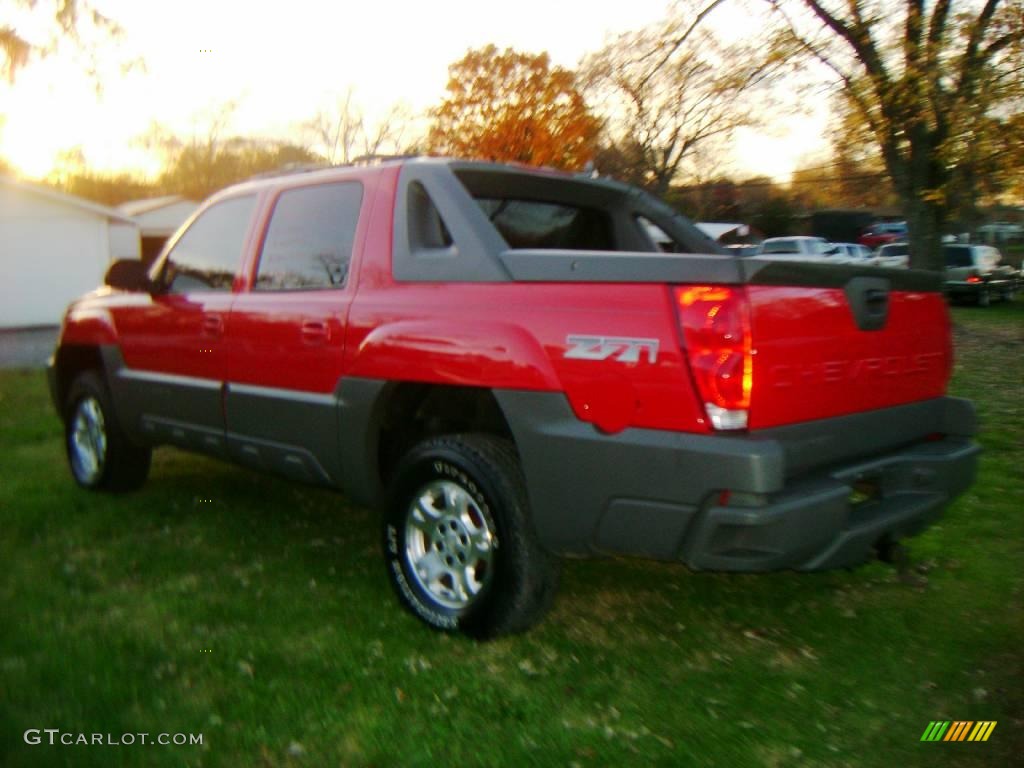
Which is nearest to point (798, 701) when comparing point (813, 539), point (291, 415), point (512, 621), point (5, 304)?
point (813, 539)

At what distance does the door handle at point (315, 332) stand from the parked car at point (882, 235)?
4739cm

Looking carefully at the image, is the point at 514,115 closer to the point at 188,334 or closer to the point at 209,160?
the point at 188,334

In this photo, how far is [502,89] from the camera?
93.3 ft

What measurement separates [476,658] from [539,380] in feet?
3.65

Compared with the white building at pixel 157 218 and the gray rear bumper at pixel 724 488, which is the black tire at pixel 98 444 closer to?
the gray rear bumper at pixel 724 488

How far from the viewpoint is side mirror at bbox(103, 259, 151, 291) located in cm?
537

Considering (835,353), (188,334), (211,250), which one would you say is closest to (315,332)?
(188,334)

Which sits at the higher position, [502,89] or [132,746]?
[502,89]

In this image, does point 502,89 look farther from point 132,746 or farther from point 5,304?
point 132,746

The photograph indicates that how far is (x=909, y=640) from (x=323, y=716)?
91.7 inches

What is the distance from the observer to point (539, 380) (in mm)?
3252

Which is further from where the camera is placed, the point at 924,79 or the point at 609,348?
the point at 924,79

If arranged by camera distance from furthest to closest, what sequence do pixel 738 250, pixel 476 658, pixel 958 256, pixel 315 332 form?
pixel 958 256 < pixel 315 332 < pixel 738 250 < pixel 476 658

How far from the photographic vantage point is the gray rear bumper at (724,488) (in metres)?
2.90
